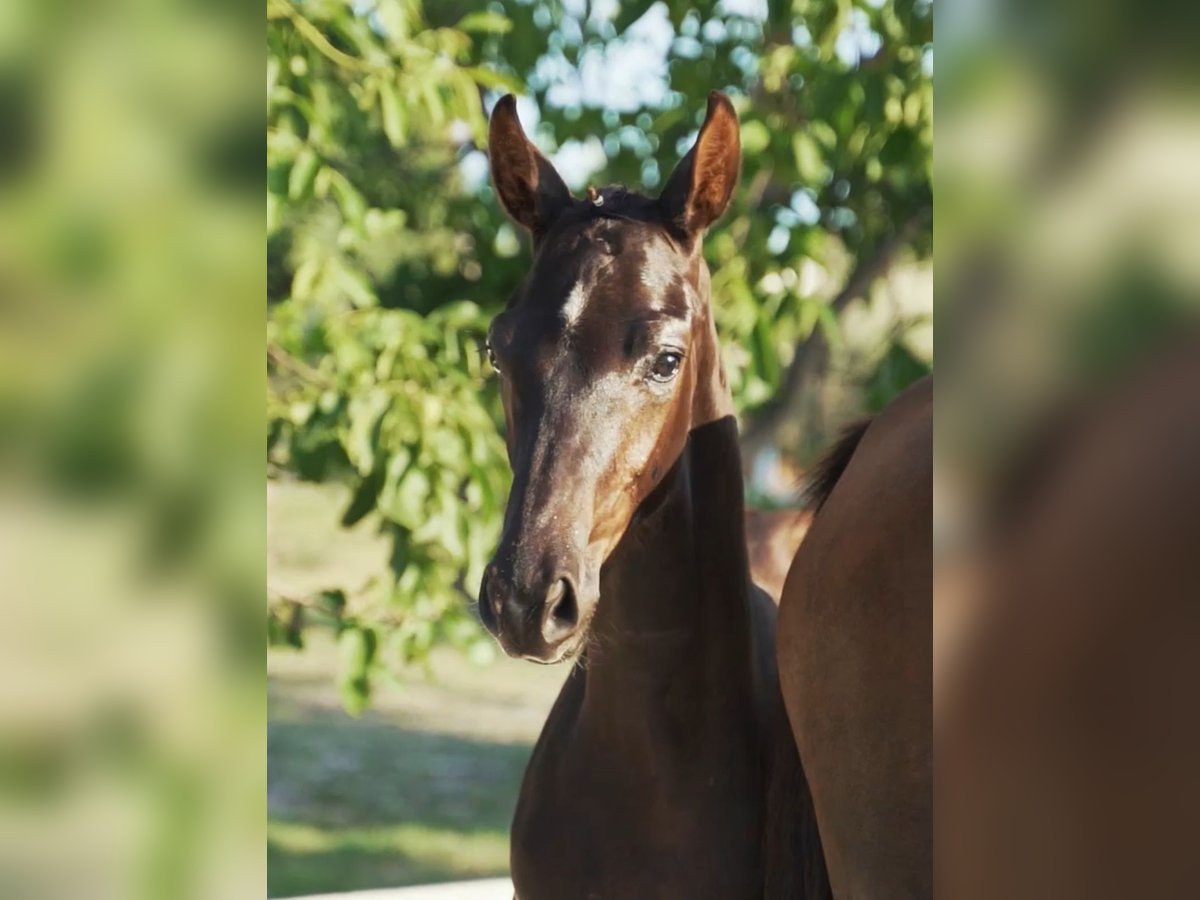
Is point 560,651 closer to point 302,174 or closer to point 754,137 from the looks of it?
point 302,174

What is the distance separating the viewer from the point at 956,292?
1.94 ft

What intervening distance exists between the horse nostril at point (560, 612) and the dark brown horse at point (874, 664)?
12.8 inches

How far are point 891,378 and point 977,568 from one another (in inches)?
153

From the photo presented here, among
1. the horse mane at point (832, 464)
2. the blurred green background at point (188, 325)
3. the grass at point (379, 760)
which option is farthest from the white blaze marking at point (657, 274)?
the grass at point (379, 760)

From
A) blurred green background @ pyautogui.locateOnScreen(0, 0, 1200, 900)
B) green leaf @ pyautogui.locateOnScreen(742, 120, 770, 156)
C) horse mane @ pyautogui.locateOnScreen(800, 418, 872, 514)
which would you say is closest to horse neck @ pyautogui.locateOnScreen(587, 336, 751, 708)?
horse mane @ pyautogui.locateOnScreen(800, 418, 872, 514)

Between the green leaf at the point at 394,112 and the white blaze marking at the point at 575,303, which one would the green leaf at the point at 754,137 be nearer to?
the green leaf at the point at 394,112

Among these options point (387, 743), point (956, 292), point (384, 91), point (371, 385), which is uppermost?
point (384, 91)

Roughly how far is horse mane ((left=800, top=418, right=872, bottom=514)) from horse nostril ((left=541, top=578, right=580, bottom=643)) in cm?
50

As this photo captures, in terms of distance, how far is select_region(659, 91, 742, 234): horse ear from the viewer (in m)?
2.53

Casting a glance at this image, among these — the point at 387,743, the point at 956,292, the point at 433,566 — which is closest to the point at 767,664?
the point at 433,566

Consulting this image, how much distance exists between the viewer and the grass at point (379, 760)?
743 cm

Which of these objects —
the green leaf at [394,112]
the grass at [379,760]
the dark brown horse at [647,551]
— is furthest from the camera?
the grass at [379,760]

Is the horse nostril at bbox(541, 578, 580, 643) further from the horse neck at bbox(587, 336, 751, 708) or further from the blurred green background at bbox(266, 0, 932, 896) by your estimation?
the blurred green background at bbox(266, 0, 932, 896)

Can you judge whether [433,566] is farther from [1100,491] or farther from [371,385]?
[1100,491]
